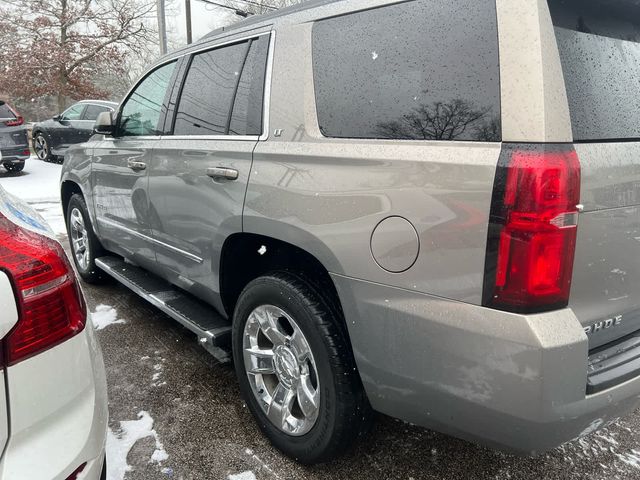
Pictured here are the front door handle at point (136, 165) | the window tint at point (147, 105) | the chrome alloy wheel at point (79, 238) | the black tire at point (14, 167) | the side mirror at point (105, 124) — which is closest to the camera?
the front door handle at point (136, 165)

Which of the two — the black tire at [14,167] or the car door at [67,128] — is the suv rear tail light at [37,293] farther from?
the car door at [67,128]

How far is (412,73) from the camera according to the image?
5.49 ft

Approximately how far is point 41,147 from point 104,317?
12846 mm

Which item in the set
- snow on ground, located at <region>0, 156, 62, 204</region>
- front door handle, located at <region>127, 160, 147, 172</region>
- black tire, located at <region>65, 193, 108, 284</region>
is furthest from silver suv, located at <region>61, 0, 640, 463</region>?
snow on ground, located at <region>0, 156, 62, 204</region>

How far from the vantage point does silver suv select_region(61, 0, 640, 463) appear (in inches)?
56.6

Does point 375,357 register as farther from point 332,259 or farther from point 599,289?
Result: point 599,289

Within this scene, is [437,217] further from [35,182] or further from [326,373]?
[35,182]

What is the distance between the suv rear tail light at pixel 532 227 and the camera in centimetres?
140

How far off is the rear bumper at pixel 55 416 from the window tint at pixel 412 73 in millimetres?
1213

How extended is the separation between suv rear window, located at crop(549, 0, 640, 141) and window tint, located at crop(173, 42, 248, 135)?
1.57 metres

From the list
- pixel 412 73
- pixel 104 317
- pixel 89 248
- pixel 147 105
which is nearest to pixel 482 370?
pixel 412 73

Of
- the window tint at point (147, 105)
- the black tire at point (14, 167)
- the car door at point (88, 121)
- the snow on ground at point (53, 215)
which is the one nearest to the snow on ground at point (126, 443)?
the window tint at point (147, 105)

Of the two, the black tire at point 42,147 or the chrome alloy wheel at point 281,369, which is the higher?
the black tire at point 42,147

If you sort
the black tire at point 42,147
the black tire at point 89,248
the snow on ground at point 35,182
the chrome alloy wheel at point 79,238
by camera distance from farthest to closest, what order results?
the black tire at point 42,147 < the snow on ground at point 35,182 < the chrome alloy wheel at point 79,238 < the black tire at point 89,248
